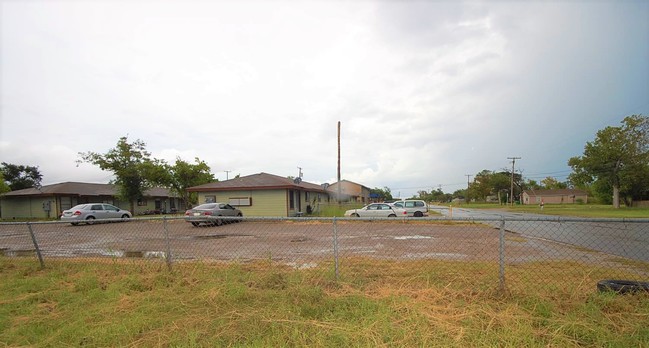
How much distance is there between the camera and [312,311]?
3447mm

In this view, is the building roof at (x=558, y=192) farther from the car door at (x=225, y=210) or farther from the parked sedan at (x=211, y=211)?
the parked sedan at (x=211, y=211)

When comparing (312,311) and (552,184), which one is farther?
(552,184)

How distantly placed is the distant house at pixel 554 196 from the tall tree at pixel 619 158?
4149 centimetres

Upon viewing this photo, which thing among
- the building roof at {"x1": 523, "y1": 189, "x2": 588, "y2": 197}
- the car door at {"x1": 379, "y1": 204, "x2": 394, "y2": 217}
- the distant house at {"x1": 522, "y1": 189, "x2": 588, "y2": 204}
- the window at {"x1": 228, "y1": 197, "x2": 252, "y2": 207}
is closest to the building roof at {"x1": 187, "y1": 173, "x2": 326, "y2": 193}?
the window at {"x1": 228, "y1": 197, "x2": 252, "y2": 207}

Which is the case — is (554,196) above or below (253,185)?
below

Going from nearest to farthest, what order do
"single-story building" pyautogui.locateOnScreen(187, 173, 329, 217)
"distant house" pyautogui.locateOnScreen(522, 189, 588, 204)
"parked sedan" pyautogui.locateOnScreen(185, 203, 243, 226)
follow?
"parked sedan" pyautogui.locateOnScreen(185, 203, 243, 226) → "single-story building" pyautogui.locateOnScreen(187, 173, 329, 217) → "distant house" pyautogui.locateOnScreen(522, 189, 588, 204)

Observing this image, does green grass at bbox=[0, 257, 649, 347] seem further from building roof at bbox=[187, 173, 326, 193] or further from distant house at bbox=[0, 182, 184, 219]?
distant house at bbox=[0, 182, 184, 219]

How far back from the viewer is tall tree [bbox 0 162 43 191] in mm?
48300

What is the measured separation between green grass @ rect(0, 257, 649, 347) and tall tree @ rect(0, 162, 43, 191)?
57943 mm

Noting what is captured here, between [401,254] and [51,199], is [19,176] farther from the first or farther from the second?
[401,254]

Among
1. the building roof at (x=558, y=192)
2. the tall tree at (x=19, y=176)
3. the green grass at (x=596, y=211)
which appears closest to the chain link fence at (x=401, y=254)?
the green grass at (x=596, y=211)

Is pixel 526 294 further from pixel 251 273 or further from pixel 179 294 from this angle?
pixel 179 294

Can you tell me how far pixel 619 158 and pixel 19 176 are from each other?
295 ft

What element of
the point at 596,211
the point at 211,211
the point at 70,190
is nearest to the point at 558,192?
the point at 596,211
